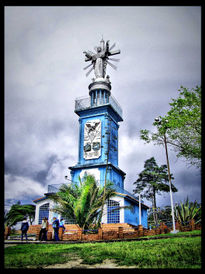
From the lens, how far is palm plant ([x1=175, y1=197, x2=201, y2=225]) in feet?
54.3

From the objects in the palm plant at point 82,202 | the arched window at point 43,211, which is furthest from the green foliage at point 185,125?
the arched window at point 43,211

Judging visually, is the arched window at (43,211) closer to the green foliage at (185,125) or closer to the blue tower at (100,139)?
the blue tower at (100,139)

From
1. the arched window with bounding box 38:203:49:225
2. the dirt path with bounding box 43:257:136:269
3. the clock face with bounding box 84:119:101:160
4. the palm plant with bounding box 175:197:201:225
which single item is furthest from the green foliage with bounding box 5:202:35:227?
the dirt path with bounding box 43:257:136:269

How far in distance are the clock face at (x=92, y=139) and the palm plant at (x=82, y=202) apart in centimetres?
735

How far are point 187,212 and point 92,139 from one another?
37.2 ft

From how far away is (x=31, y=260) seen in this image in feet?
20.8

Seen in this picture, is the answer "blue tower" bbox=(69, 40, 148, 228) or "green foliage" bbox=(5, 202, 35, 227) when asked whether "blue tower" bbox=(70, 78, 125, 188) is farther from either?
"green foliage" bbox=(5, 202, 35, 227)

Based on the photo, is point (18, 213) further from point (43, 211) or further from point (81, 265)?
point (81, 265)

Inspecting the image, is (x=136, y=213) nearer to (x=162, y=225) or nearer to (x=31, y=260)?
(x=162, y=225)

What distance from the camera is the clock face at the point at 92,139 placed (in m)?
24.0

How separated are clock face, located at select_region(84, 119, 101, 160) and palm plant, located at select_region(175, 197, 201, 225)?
928 cm

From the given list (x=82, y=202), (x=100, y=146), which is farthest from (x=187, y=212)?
(x=100, y=146)

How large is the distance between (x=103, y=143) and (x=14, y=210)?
40.4ft

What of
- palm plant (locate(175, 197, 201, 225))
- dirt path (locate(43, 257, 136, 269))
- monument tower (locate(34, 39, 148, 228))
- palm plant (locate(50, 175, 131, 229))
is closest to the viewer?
dirt path (locate(43, 257, 136, 269))
